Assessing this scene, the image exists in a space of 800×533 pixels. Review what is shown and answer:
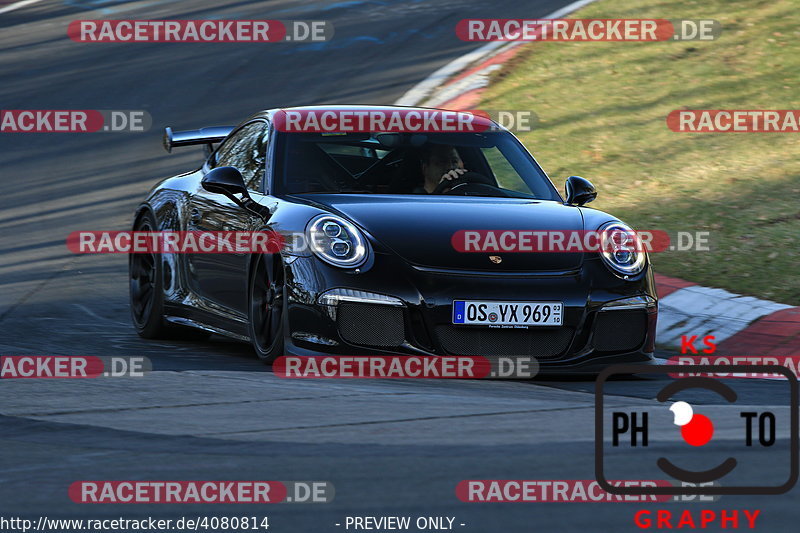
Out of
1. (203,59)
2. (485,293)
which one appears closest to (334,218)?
(485,293)

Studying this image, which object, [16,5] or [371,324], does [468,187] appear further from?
[16,5]

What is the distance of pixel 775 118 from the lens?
52.2 feet

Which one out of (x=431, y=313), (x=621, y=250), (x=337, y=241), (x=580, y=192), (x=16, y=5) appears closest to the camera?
(x=431, y=313)

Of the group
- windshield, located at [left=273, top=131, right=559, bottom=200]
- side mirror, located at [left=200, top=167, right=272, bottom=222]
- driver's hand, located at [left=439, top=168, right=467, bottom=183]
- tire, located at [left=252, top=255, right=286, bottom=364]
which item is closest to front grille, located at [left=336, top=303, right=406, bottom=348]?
tire, located at [left=252, top=255, right=286, bottom=364]

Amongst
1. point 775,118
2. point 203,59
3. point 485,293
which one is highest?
point 203,59

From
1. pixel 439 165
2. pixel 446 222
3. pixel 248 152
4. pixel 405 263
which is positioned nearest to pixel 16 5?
pixel 248 152

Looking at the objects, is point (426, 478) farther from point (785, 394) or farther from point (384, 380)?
point (785, 394)

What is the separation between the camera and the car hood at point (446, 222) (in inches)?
266

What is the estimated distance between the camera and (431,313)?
21.7 feet

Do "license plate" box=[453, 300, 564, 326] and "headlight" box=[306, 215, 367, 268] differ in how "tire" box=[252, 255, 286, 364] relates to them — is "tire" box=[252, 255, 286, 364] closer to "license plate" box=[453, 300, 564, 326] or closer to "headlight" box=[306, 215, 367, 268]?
"headlight" box=[306, 215, 367, 268]

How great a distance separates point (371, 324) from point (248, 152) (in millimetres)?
2008

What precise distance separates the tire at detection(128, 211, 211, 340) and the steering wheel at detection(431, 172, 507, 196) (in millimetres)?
1713

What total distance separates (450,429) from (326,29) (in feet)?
59.8

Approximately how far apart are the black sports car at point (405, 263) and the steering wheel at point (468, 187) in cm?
1
